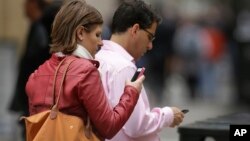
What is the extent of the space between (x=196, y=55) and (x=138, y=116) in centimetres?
1731

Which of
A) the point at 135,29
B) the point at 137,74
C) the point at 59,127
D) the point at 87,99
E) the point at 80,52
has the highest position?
the point at 135,29

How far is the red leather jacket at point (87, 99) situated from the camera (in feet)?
15.2

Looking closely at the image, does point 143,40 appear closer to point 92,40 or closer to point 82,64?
point 92,40

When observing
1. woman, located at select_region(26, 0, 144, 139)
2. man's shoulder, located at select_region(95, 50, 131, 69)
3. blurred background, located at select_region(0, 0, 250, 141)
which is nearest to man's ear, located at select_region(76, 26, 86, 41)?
woman, located at select_region(26, 0, 144, 139)

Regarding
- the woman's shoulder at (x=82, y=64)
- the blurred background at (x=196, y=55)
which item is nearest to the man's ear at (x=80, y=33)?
the woman's shoulder at (x=82, y=64)

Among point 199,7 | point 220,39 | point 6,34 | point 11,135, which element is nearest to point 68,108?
point 11,135

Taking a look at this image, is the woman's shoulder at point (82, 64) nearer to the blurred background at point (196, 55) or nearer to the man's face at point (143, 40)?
the man's face at point (143, 40)

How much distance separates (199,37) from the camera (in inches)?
883

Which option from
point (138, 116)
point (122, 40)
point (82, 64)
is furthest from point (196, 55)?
point (82, 64)

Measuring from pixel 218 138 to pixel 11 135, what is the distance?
255 inches

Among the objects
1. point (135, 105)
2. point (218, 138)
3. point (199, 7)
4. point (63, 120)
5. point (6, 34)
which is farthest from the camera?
point (199, 7)

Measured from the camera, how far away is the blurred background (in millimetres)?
16703

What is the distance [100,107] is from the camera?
4.64 m

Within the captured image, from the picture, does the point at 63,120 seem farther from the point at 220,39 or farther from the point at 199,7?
the point at 199,7
